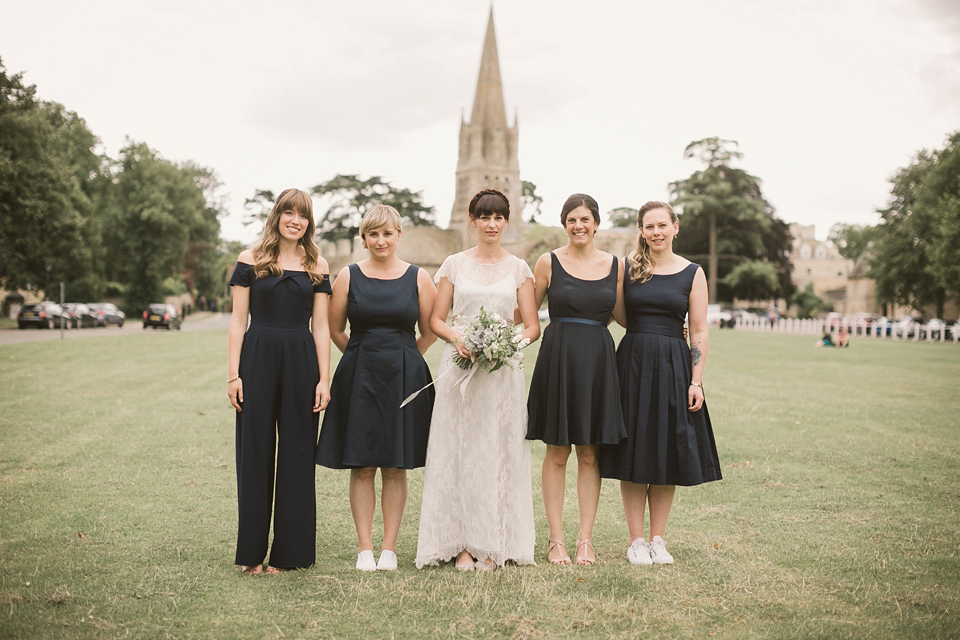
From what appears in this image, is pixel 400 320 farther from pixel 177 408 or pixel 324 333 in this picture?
pixel 177 408

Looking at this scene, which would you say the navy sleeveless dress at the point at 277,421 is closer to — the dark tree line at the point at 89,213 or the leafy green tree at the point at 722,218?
the dark tree line at the point at 89,213

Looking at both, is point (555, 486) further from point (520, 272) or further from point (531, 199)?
point (531, 199)

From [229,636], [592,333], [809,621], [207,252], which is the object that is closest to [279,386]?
[229,636]

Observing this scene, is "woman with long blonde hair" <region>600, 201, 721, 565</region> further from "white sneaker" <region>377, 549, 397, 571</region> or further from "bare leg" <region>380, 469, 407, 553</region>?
"white sneaker" <region>377, 549, 397, 571</region>

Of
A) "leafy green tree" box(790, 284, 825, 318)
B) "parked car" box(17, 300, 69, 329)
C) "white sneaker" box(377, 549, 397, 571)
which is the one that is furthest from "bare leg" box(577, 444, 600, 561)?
"leafy green tree" box(790, 284, 825, 318)

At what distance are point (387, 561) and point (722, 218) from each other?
65378 millimetres

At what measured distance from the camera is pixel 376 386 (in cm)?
489

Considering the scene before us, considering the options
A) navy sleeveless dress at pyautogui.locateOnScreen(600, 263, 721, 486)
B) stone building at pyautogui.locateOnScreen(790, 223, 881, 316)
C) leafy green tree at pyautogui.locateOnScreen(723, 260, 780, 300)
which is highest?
stone building at pyautogui.locateOnScreen(790, 223, 881, 316)

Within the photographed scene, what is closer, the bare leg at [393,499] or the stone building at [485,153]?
the bare leg at [393,499]

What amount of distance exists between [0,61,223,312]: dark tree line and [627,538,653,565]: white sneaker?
1376 inches

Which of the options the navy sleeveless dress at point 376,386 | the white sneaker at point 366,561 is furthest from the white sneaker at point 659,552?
the white sneaker at point 366,561

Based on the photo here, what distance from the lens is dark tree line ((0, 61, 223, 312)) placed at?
36.3 meters

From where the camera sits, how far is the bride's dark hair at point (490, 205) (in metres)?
4.95

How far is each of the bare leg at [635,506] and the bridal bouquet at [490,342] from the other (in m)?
1.26
